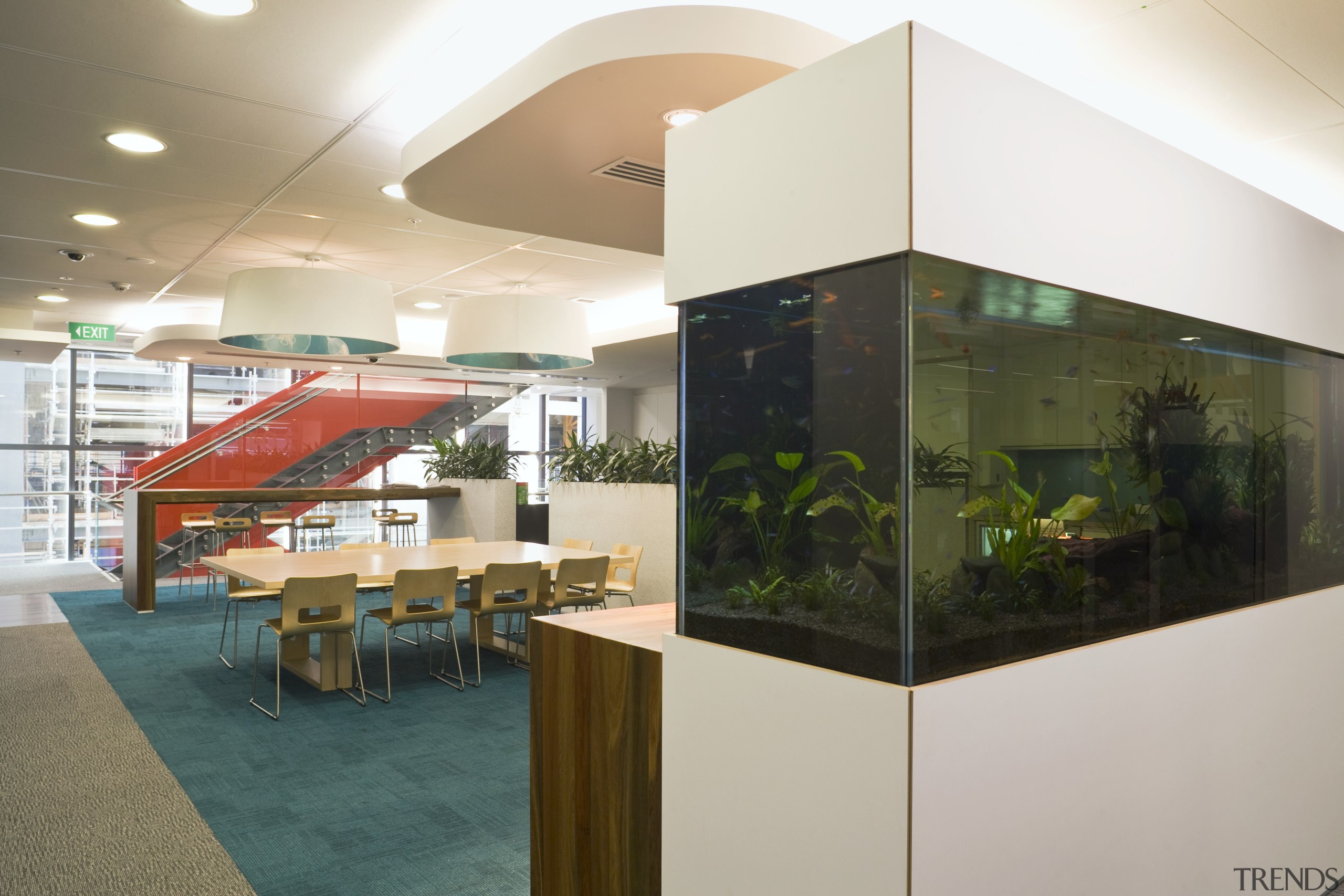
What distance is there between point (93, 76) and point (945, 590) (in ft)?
13.9

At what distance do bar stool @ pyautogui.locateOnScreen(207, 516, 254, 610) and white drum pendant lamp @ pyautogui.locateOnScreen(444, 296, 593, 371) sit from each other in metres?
4.42

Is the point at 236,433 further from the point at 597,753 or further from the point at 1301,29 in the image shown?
the point at 1301,29

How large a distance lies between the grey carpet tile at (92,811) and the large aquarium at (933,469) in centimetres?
228

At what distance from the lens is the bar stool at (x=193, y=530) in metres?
9.77

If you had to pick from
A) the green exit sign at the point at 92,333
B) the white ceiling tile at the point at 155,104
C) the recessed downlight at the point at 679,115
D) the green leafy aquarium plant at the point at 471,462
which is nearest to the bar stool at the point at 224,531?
the green leafy aquarium plant at the point at 471,462

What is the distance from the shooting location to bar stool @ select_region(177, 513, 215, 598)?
9.77 meters

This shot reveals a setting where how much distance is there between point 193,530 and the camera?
10094mm

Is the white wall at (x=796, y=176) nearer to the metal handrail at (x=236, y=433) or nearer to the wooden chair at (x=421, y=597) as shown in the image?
the wooden chair at (x=421, y=597)

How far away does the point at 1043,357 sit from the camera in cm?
196

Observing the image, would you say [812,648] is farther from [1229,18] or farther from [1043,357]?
[1229,18]

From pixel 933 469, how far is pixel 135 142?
15.9 ft

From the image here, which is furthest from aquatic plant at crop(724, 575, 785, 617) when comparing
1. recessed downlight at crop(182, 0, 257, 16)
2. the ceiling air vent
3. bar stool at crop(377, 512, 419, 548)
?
bar stool at crop(377, 512, 419, 548)

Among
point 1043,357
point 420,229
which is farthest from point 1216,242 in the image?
point 420,229

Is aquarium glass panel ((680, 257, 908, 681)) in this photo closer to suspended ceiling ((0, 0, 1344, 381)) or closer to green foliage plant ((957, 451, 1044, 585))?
green foliage plant ((957, 451, 1044, 585))
